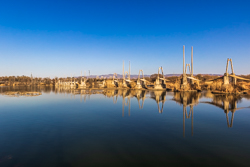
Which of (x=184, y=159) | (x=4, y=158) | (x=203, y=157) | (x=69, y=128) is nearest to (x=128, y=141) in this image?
(x=184, y=159)

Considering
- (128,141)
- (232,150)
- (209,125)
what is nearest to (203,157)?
(232,150)

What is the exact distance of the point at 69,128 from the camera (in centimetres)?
1082

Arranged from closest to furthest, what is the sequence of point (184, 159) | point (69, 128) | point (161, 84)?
point (184, 159)
point (69, 128)
point (161, 84)

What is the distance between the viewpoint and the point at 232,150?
721 centimetres

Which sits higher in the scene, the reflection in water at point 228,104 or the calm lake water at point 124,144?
the reflection in water at point 228,104

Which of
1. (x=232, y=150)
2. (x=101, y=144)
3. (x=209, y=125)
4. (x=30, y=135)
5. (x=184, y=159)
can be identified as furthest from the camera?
(x=209, y=125)

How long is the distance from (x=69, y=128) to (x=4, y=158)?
4501mm

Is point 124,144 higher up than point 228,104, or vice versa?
point 228,104

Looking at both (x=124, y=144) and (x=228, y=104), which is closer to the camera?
(x=124, y=144)

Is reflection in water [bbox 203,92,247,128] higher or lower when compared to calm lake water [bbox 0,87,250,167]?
higher

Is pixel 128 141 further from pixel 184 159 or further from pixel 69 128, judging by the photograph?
pixel 69 128

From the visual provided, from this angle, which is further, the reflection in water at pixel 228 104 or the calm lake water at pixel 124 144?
the reflection in water at pixel 228 104

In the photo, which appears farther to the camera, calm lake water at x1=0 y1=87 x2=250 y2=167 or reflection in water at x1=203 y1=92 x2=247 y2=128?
reflection in water at x1=203 y1=92 x2=247 y2=128

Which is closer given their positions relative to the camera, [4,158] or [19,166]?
[19,166]
